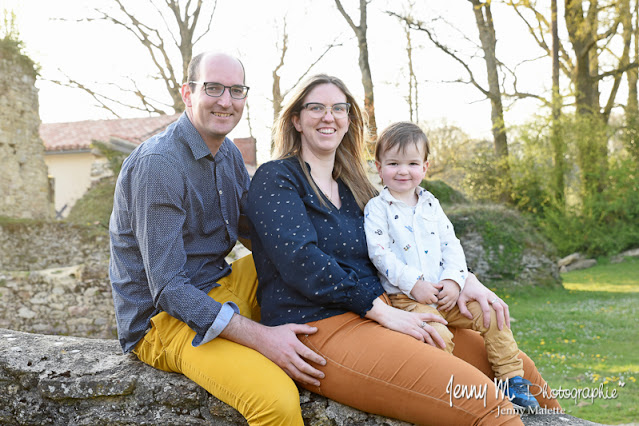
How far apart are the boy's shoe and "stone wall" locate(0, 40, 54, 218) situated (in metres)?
14.0

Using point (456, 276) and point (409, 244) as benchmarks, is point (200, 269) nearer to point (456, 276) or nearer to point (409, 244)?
point (409, 244)

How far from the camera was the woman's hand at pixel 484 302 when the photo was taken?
237 centimetres

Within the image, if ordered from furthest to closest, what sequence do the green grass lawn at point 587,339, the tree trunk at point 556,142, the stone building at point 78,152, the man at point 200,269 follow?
1. the stone building at point 78,152
2. the tree trunk at point 556,142
3. the green grass lawn at point 587,339
4. the man at point 200,269

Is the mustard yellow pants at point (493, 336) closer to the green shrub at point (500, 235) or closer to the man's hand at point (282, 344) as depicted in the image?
the man's hand at point (282, 344)

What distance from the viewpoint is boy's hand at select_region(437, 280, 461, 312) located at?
2.40 meters

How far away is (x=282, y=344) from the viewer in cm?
207

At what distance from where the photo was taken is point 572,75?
19.4m

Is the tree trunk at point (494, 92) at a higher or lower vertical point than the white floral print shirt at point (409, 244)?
higher

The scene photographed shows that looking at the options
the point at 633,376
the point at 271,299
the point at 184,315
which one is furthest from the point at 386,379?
the point at 633,376

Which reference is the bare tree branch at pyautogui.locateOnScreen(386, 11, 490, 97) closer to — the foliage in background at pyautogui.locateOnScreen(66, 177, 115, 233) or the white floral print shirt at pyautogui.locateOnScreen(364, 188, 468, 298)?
the foliage in background at pyautogui.locateOnScreen(66, 177, 115, 233)

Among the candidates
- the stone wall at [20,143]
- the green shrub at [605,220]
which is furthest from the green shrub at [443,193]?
the stone wall at [20,143]

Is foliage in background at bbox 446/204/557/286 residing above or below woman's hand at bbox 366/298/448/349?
below

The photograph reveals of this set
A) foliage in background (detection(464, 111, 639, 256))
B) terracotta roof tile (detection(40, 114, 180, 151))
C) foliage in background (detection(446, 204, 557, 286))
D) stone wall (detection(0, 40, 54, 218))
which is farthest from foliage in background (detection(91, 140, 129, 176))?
foliage in background (detection(464, 111, 639, 256))

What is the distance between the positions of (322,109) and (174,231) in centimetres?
85
